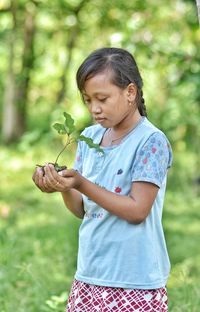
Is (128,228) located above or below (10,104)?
above

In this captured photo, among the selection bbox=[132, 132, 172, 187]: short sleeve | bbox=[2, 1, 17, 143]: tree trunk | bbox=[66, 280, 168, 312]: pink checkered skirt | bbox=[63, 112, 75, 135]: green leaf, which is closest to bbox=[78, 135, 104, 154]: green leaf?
bbox=[63, 112, 75, 135]: green leaf

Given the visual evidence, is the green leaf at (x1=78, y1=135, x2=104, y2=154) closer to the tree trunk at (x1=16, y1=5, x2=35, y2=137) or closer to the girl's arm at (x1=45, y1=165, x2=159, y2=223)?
the girl's arm at (x1=45, y1=165, x2=159, y2=223)

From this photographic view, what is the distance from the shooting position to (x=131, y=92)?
9.29 feet

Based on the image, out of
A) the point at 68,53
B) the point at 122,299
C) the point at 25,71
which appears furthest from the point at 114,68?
the point at 68,53

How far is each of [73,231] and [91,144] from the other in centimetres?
376

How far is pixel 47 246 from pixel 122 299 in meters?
3.36

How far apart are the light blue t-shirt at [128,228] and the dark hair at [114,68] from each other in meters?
0.16

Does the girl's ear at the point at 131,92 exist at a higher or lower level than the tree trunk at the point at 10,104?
higher

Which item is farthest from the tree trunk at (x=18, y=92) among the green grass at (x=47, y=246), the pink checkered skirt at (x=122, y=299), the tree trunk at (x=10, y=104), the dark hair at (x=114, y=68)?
the pink checkered skirt at (x=122, y=299)

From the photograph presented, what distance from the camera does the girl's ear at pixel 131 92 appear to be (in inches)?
111

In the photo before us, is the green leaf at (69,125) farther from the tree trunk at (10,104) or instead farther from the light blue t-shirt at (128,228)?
the tree trunk at (10,104)

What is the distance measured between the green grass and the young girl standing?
1.19 m

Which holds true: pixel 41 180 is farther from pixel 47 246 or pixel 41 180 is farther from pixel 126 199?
pixel 47 246

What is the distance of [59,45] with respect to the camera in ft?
45.8
